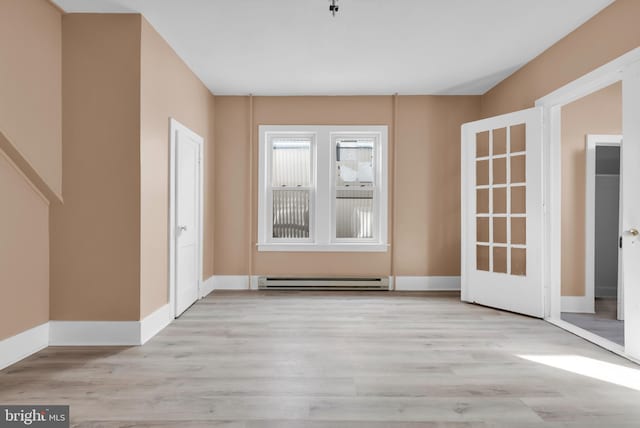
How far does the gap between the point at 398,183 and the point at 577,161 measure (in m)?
2.12

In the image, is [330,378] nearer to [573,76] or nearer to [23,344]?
[23,344]

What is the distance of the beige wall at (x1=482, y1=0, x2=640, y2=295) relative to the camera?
115 inches

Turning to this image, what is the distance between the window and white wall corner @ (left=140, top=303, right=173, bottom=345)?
185 cm

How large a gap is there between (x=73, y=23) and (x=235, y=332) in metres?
2.99

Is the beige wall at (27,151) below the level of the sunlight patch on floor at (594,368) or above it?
above

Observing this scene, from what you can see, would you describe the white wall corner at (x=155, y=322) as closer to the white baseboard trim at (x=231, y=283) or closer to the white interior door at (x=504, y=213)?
the white baseboard trim at (x=231, y=283)

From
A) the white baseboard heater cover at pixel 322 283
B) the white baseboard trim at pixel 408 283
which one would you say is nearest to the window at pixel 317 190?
the white baseboard heater cover at pixel 322 283

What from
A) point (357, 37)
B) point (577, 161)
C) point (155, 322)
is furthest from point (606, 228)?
point (155, 322)

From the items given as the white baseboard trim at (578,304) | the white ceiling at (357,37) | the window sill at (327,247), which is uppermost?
the white ceiling at (357,37)

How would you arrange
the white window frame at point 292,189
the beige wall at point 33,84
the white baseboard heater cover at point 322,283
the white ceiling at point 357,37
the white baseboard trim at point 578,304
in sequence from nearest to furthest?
the beige wall at point 33,84, the white ceiling at point 357,37, the white baseboard trim at point 578,304, the white baseboard heater cover at point 322,283, the white window frame at point 292,189

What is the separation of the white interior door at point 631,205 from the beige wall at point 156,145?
Answer: 386 cm

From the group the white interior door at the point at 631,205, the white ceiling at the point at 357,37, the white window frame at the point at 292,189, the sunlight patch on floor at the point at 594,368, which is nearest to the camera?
the sunlight patch on floor at the point at 594,368

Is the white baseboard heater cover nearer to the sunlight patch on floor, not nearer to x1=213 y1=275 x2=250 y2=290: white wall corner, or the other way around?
x1=213 y1=275 x2=250 y2=290: white wall corner

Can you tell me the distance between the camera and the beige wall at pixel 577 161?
4.26 metres
